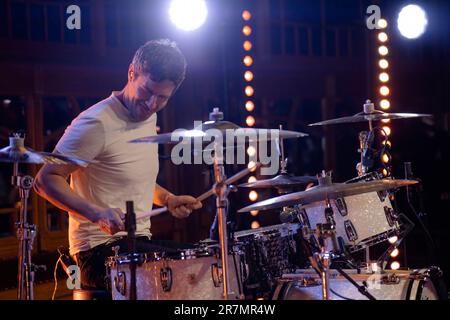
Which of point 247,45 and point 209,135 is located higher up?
point 247,45

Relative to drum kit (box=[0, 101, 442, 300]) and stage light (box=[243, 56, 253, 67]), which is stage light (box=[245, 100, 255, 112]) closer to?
stage light (box=[243, 56, 253, 67])

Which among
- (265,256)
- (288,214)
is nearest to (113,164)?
(265,256)

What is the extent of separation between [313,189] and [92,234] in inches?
41.4

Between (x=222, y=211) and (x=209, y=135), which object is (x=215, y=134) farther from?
(x=222, y=211)

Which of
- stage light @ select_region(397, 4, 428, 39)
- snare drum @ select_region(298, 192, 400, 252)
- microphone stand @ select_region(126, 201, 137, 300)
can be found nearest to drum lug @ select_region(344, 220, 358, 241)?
snare drum @ select_region(298, 192, 400, 252)

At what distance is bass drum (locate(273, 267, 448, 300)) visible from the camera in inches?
143

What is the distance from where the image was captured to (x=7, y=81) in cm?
662

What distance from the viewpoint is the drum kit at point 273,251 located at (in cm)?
320

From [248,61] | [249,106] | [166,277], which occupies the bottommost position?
[166,277]

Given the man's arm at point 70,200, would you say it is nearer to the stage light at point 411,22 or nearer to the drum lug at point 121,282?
the drum lug at point 121,282

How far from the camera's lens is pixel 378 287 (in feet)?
12.1

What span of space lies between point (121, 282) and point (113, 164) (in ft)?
2.05
